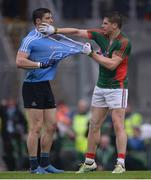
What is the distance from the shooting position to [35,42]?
55.2ft

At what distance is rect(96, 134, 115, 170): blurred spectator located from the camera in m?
23.1

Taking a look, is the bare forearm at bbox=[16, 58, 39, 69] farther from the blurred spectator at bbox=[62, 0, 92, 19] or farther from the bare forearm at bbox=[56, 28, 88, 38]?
the blurred spectator at bbox=[62, 0, 92, 19]

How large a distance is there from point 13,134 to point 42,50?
28.1 feet

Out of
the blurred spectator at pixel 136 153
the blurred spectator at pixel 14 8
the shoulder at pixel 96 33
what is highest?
the shoulder at pixel 96 33

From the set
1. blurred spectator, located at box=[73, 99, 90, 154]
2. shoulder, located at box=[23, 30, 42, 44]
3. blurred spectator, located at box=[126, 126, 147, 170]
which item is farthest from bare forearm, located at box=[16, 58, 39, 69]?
blurred spectator, located at box=[73, 99, 90, 154]

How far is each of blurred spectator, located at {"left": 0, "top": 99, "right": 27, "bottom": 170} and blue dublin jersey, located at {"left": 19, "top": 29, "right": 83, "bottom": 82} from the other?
7643 millimetres

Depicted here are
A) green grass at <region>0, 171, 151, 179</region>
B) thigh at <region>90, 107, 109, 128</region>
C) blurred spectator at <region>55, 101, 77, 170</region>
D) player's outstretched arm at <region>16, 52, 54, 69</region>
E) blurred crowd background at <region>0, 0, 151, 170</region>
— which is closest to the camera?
green grass at <region>0, 171, 151, 179</region>

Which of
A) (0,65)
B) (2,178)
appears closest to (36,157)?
(2,178)

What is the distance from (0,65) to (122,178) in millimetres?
12665

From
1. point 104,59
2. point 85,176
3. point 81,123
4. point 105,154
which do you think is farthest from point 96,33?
point 81,123

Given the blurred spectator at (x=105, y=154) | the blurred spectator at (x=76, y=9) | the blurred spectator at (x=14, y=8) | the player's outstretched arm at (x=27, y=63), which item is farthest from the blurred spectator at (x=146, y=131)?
the player's outstretched arm at (x=27, y=63)

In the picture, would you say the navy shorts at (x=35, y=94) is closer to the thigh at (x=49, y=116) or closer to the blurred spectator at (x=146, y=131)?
the thigh at (x=49, y=116)

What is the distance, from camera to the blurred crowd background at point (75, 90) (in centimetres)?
2436

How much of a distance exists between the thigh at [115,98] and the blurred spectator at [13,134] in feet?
25.2
